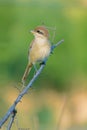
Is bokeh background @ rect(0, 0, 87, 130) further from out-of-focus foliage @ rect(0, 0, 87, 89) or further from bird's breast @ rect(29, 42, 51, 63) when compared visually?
bird's breast @ rect(29, 42, 51, 63)

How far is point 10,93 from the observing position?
5805 mm

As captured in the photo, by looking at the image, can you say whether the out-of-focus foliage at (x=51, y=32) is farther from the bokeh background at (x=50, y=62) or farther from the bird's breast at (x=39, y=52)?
the bird's breast at (x=39, y=52)

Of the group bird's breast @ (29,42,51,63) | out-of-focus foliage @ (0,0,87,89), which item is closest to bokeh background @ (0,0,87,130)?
out-of-focus foliage @ (0,0,87,89)

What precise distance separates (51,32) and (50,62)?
72 cm

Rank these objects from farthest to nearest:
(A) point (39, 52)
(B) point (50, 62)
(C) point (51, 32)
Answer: (B) point (50, 62), (C) point (51, 32), (A) point (39, 52)

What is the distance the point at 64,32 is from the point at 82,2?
1.16m

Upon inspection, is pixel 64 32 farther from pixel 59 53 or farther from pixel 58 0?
pixel 58 0

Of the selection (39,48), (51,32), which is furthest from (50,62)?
(39,48)

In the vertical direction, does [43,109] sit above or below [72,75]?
below

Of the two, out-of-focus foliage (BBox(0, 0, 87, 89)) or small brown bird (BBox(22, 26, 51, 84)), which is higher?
out-of-focus foliage (BBox(0, 0, 87, 89))

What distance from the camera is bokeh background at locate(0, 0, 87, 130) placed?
558 centimetres

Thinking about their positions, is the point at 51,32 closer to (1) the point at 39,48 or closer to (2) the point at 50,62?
(2) the point at 50,62

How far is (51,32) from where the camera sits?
20.7ft

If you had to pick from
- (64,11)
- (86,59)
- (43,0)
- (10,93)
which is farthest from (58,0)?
(10,93)
